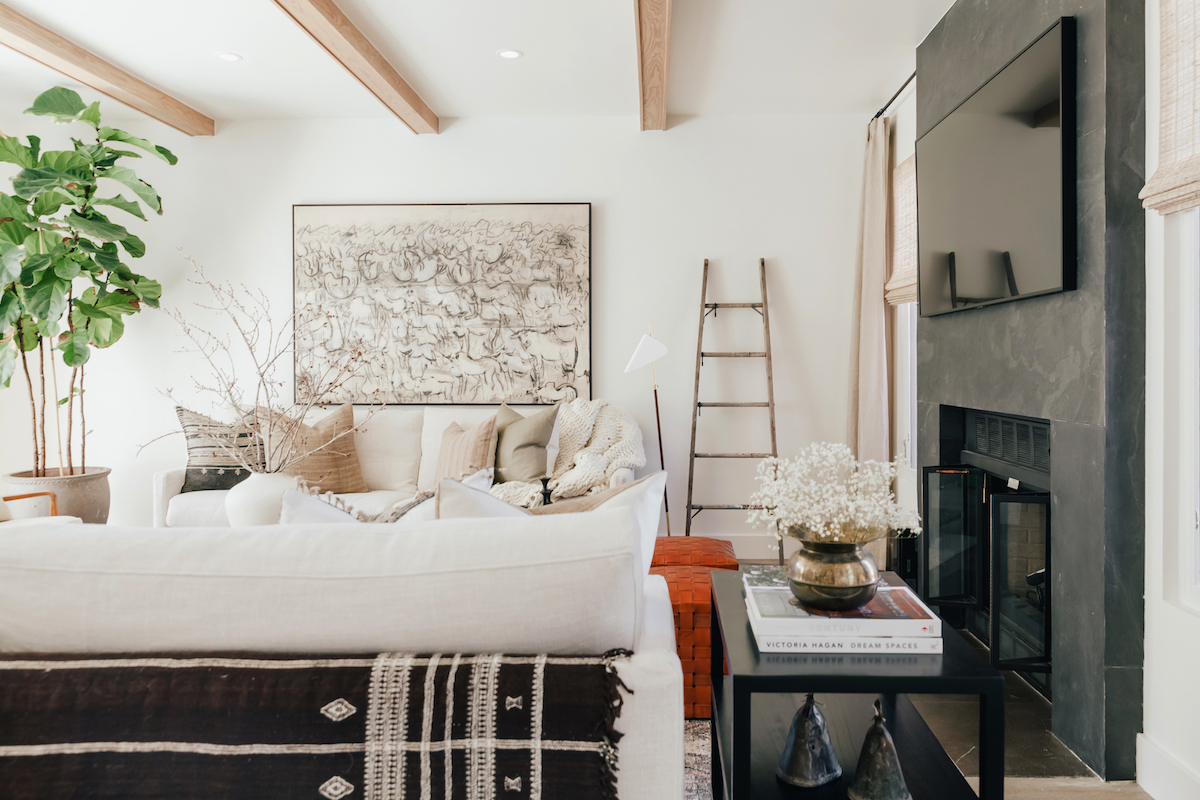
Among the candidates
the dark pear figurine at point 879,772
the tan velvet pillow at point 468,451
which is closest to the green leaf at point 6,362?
the tan velvet pillow at point 468,451

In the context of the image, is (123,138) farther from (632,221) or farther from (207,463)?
(632,221)

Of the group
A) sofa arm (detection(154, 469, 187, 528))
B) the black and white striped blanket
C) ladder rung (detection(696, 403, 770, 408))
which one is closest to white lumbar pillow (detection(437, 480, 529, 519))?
the black and white striped blanket

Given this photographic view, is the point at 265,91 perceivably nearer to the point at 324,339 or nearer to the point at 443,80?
the point at 443,80

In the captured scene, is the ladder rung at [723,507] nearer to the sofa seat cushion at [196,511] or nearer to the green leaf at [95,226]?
the sofa seat cushion at [196,511]

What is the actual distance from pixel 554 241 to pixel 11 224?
276cm

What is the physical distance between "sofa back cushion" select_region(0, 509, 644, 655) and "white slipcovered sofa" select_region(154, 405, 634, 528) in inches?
103

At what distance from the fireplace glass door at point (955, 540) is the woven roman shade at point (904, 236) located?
3.62ft

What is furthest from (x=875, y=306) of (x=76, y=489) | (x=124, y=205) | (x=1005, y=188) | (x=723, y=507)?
(x=76, y=489)

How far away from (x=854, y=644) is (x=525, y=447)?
2648 millimetres

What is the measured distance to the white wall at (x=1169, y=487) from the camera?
171 centimetres

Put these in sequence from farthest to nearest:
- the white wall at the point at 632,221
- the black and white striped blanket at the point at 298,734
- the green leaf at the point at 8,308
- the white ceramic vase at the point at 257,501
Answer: the white wall at the point at 632,221 → the green leaf at the point at 8,308 → the white ceramic vase at the point at 257,501 → the black and white striped blanket at the point at 298,734

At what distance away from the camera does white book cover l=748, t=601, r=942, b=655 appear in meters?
1.19

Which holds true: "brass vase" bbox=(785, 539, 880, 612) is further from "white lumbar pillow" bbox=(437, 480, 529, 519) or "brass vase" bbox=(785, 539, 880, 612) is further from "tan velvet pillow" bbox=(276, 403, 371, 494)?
"tan velvet pillow" bbox=(276, 403, 371, 494)

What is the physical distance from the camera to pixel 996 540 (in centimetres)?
228
